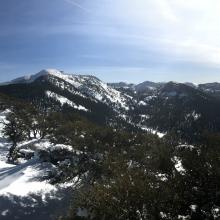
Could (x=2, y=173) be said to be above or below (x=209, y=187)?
below

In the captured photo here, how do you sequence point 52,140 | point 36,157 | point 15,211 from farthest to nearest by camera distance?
1. point 52,140
2. point 36,157
3. point 15,211

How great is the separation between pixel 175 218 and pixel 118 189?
7611 millimetres

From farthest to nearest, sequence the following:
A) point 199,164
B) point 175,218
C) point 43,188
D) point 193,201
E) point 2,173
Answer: point 2,173 < point 43,188 < point 199,164 < point 193,201 < point 175,218

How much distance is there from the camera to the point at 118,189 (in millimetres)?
42375

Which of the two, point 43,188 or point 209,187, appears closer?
point 209,187

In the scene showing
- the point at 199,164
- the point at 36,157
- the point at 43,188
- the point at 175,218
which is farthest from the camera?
the point at 36,157

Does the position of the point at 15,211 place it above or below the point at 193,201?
below

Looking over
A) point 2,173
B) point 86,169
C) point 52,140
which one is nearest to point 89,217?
point 86,169

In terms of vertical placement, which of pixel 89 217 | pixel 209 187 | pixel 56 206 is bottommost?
pixel 56 206

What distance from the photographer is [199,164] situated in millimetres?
52688

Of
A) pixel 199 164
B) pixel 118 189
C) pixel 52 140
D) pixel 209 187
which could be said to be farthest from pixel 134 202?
pixel 52 140

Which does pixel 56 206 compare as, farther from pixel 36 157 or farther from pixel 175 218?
pixel 175 218

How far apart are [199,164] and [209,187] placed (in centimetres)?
607

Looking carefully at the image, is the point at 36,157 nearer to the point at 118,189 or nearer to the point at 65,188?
the point at 65,188
